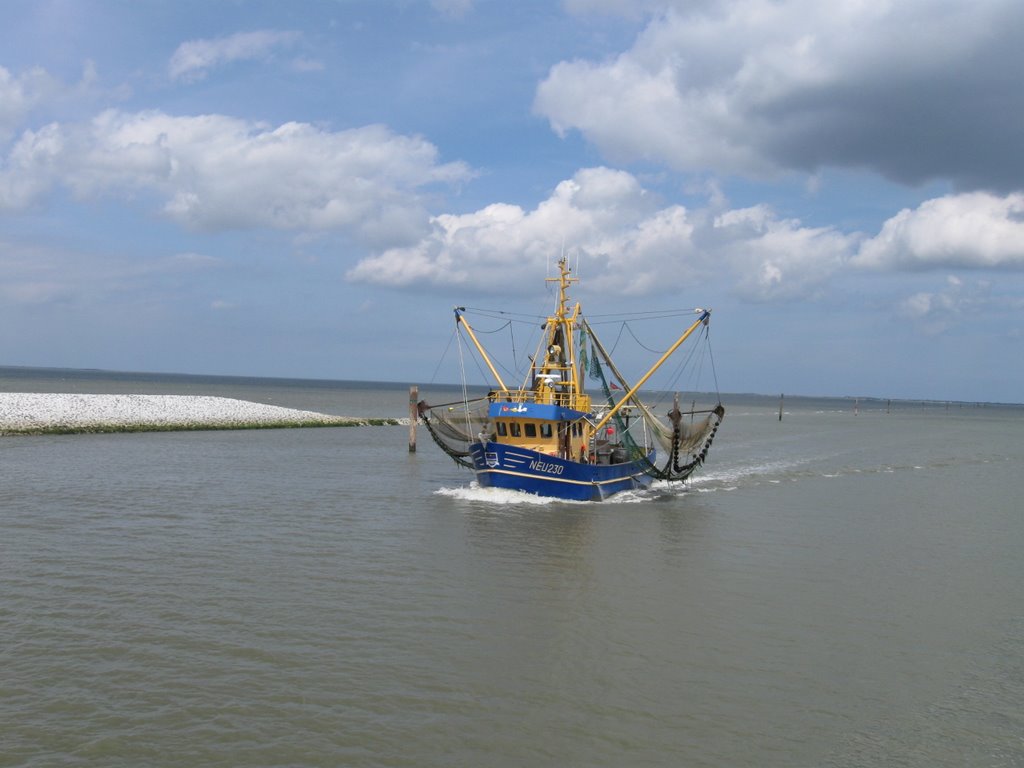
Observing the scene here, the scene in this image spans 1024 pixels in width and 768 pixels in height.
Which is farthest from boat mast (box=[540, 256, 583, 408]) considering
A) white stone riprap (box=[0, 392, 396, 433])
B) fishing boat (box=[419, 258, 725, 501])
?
white stone riprap (box=[0, 392, 396, 433])

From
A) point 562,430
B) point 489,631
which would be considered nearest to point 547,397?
point 562,430

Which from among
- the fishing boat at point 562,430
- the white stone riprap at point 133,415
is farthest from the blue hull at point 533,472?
the white stone riprap at point 133,415

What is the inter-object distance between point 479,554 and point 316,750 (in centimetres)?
1138

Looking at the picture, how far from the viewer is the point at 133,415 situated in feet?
190

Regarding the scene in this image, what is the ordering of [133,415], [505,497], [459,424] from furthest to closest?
[133,415] < [459,424] < [505,497]

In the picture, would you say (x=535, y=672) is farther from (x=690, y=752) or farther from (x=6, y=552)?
(x=6, y=552)

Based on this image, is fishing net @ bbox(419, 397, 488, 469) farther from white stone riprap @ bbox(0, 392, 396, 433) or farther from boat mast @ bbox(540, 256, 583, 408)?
white stone riprap @ bbox(0, 392, 396, 433)

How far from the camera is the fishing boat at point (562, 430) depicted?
30953 mm

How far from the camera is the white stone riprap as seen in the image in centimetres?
5066

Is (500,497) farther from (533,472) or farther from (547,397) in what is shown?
(547,397)

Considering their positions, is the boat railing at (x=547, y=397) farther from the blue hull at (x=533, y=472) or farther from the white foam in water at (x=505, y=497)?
the white foam in water at (x=505, y=497)

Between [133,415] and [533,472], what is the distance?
3881 cm

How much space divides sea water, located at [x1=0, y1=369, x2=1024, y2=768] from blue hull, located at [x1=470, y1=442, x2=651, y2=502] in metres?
0.75

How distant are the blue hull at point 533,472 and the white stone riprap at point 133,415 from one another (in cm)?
3066
